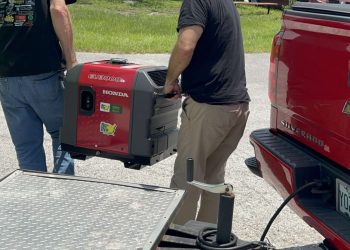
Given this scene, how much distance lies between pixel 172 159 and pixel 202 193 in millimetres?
1893

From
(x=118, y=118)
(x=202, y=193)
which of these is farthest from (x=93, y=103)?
(x=202, y=193)

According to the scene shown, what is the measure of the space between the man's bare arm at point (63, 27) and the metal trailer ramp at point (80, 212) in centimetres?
136

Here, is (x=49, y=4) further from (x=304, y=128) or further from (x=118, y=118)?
(x=304, y=128)

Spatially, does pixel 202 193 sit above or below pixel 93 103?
below

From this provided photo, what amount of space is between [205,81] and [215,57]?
15cm

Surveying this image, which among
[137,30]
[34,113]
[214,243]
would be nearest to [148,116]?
[34,113]

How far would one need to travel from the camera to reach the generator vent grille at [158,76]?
12.1 ft

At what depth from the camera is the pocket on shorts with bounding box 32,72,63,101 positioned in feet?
13.2

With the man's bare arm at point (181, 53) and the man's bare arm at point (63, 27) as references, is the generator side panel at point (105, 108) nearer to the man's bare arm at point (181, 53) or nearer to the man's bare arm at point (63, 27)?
the man's bare arm at point (181, 53)

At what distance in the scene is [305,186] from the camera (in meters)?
3.19

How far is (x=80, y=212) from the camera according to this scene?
233 centimetres

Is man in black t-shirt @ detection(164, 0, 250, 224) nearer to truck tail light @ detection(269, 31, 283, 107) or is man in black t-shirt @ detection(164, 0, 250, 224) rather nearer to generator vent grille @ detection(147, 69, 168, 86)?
generator vent grille @ detection(147, 69, 168, 86)

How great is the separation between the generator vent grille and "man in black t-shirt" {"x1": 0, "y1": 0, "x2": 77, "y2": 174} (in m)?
0.59

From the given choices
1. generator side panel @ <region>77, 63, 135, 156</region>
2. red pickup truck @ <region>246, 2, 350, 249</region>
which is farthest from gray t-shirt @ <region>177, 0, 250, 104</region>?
generator side panel @ <region>77, 63, 135, 156</region>
